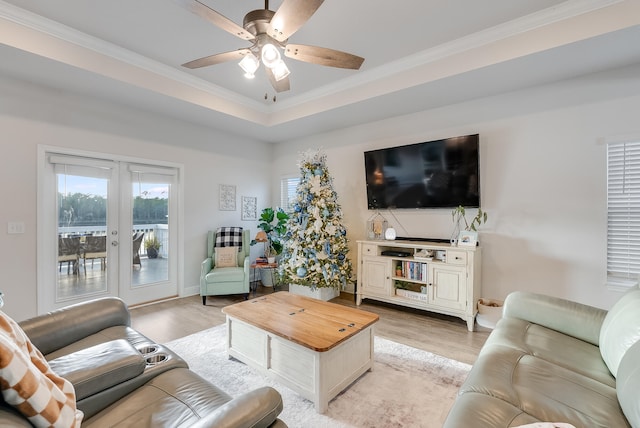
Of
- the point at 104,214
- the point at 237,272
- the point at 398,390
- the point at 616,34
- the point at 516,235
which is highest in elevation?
the point at 616,34

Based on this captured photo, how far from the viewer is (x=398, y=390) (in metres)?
2.08

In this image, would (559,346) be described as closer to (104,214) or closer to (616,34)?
(616,34)

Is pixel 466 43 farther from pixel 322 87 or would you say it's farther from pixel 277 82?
pixel 277 82

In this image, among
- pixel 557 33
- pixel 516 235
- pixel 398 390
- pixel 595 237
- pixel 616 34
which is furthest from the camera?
pixel 516 235

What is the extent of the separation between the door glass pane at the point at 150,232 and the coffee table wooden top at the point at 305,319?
230cm

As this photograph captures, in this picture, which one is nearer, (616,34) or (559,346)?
(559,346)

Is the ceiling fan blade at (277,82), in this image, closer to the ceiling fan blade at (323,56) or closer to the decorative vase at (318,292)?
the ceiling fan blade at (323,56)

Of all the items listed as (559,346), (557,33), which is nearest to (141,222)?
(559,346)

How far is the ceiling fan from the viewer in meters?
1.67

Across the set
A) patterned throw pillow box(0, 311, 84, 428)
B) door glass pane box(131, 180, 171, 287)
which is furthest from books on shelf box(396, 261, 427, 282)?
door glass pane box(131, 180, 171, 287)

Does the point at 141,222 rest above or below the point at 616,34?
below

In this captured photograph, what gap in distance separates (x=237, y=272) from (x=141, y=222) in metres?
1.53

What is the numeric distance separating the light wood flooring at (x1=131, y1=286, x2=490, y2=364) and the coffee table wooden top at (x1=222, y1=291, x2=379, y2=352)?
0.91 meters

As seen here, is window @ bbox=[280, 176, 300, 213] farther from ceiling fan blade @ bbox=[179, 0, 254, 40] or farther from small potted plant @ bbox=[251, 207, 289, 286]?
ceiling fan blade @ bbox=[179, 0, 254, 40]
